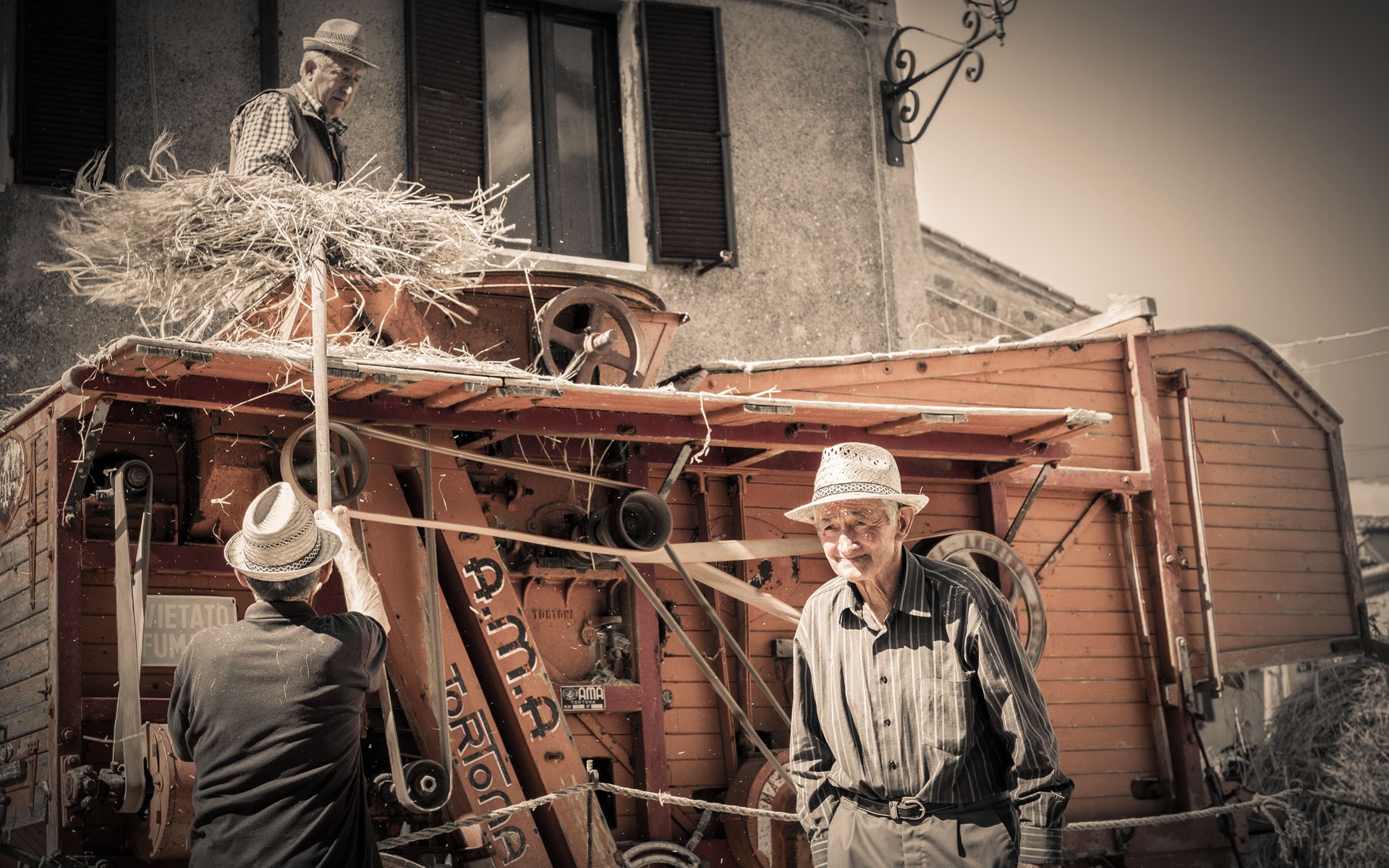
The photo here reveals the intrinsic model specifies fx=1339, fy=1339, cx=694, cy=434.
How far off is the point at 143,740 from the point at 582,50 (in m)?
7.48

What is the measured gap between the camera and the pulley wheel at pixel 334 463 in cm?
582

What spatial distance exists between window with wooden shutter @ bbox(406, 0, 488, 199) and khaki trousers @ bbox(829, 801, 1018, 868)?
7.19m

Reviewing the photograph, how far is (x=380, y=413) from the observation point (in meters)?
6.14

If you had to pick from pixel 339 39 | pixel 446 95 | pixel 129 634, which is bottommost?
pixel 129 634

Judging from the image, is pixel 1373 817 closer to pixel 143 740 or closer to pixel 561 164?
pixel 561 164

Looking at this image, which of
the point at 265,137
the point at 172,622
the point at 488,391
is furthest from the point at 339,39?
the point at 172,622

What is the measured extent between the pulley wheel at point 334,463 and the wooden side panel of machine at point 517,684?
0.55 metres

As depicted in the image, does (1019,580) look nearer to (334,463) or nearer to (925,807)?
(334,463)

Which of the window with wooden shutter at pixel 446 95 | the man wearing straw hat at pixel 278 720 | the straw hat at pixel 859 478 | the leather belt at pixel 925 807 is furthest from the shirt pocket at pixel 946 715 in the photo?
the window with wooden shutter at pixel 446 95

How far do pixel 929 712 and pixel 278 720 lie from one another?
186 centimetres

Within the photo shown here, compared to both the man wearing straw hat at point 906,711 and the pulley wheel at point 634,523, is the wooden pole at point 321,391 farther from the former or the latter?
the pulley wheel at point 634,523

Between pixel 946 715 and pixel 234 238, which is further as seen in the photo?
pixel 234 238

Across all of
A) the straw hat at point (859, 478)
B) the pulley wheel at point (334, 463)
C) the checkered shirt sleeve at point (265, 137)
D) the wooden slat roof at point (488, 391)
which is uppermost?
the checkered shirt sleeve at point (265, 137)

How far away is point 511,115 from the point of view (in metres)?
10.8
